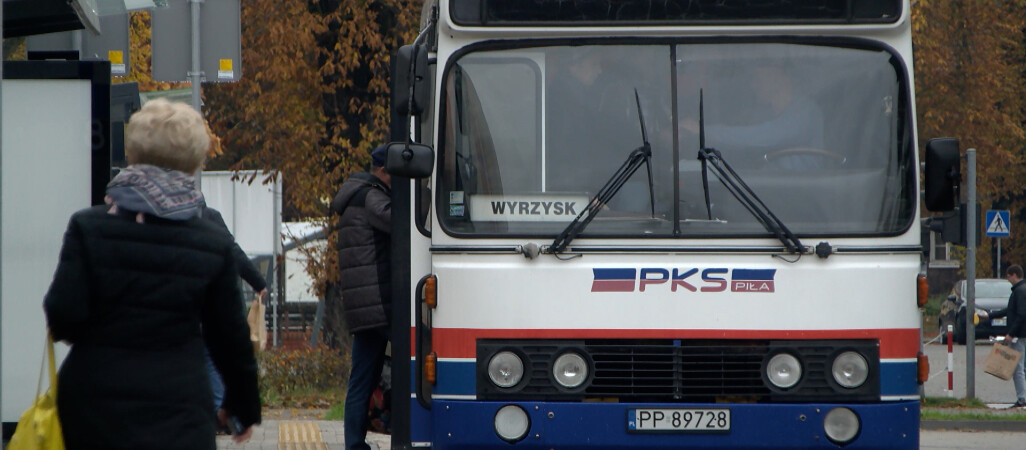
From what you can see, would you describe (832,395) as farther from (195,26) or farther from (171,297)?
(195,26)

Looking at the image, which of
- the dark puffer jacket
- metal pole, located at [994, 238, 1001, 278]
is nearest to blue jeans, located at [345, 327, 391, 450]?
the dark puffer jacket

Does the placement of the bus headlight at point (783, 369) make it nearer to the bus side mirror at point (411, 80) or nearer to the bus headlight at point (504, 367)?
the bus headlight at point (504, 367)

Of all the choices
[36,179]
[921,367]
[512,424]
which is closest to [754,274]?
[921,367]

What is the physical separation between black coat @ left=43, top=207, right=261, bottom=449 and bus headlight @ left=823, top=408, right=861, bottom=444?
3114 mm

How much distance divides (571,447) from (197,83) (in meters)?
5.39

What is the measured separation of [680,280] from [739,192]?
0.47 meters

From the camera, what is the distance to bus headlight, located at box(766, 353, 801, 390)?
5.94m

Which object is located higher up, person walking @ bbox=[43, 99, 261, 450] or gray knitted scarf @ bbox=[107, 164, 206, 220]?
gray knitted scarf @ bbox=[107, 164, 206, 220]

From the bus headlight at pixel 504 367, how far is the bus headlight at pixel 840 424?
52.9 inches

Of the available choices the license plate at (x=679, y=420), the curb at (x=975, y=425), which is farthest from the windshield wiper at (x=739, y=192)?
the curb at (x=975, y=425)

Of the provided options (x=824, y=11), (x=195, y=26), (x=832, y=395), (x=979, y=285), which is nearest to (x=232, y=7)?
(x=195, y=26)

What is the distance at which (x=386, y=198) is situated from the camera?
7461mm

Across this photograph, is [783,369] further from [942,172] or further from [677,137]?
[942,172]

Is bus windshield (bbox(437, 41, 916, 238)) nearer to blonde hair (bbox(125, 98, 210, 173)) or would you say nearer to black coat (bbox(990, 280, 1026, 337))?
blonde hair (bbox(125, 98, 210, 173))
